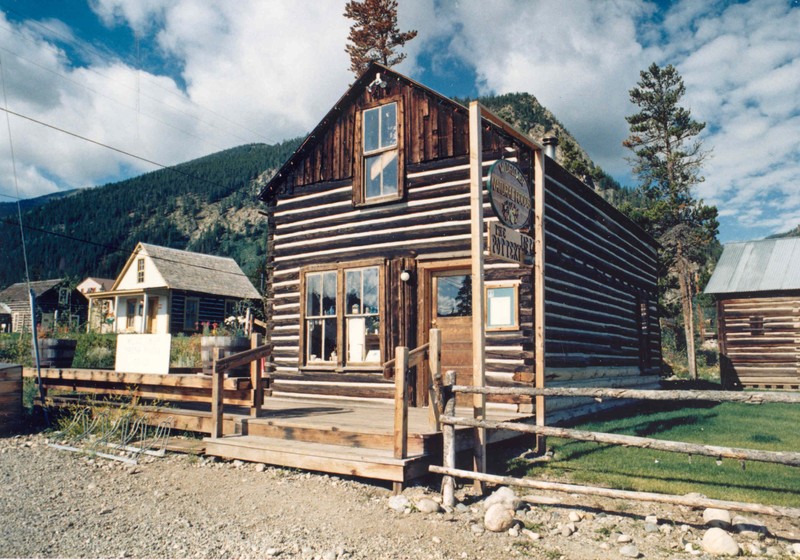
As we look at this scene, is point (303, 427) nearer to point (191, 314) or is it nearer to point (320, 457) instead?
point (320, 457)

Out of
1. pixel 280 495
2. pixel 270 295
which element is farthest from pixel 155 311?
pixel 280 495

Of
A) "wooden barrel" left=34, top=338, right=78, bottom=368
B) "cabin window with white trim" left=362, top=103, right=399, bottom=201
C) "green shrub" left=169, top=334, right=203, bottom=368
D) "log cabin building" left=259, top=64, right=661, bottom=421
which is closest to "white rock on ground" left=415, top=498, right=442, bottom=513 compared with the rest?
"log cabin building" left=259, top=64, right=661, bottom=421

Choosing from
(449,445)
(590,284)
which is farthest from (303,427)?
(590,284)

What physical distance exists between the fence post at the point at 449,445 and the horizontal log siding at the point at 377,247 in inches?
108

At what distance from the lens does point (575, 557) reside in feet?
14.7

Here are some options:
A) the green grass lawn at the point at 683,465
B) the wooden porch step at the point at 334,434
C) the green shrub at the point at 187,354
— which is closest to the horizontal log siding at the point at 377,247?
the green grass lawn at the point at 683,465

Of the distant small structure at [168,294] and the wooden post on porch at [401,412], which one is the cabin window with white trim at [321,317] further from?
the distant small structure at [168,294]

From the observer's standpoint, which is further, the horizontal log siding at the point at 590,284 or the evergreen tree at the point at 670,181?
the evergreen tree at the point at 670,181

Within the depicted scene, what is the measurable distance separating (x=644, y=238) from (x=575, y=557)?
47.2 feet

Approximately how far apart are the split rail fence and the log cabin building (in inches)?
111

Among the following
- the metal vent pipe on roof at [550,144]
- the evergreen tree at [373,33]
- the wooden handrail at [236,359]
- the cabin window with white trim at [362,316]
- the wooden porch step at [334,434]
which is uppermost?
the evergreen tree at [373,33]

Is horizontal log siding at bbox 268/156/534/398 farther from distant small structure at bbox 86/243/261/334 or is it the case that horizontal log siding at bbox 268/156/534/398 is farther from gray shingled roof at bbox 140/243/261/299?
gray shingled roof at bbox 140/243/261/299

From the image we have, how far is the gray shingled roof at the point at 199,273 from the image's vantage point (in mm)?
36312

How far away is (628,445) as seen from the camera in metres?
5.12
